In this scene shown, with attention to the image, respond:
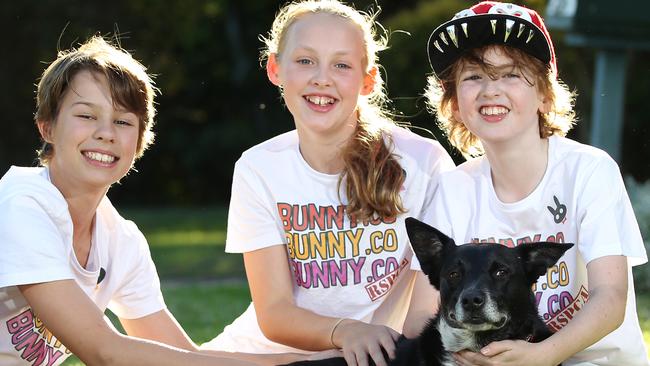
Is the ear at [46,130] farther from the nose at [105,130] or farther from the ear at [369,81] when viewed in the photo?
the ear at [369,81]

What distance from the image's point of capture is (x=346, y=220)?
14.8ft

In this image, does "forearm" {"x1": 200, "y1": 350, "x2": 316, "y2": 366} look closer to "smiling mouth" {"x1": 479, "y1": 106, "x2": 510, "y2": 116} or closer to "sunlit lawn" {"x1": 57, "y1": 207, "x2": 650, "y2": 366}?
"smiling mouth" {"x1": 479, "y1": 106, "x2": 510, "y2": 116}

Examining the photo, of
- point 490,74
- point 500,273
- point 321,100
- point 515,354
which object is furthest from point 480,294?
point 321,100

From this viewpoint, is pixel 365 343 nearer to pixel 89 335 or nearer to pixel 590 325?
pixel 590 325

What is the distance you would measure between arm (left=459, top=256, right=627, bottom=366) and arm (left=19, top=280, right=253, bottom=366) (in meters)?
1.02

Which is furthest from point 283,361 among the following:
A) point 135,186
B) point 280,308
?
point 135,186

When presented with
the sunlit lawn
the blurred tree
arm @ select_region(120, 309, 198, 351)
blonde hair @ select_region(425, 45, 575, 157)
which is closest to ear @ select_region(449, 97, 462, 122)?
blonde hair @ select_region(425, 45, 575, 157)

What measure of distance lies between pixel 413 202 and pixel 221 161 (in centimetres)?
1963

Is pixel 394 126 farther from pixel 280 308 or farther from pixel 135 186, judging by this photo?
pixel 135 186

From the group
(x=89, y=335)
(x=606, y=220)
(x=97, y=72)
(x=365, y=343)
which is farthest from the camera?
(x=97, y=72)

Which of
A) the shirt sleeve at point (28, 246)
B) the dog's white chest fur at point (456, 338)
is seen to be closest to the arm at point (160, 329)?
the shirt sleeve at point (28, 246)

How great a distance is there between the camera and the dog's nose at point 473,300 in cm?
354

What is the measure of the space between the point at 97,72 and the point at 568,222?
2.14m

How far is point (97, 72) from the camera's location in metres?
4.22
